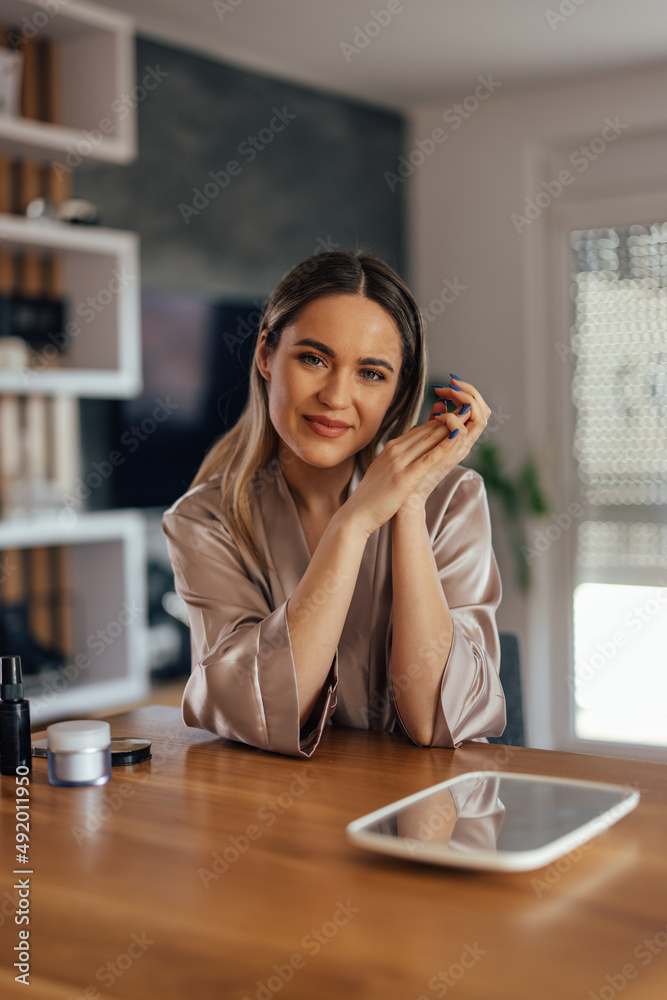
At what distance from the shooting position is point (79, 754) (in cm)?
119

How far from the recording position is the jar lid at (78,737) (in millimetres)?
1188

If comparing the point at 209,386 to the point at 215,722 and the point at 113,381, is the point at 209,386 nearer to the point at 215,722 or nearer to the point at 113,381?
the point at 113,381

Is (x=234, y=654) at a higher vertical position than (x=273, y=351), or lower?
lower

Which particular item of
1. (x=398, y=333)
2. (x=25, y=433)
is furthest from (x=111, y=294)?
(x=398, y=333)

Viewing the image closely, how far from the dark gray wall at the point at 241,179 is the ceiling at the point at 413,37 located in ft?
0.37

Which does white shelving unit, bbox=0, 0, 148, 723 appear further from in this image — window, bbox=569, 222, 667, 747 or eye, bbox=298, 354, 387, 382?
window, bbox=569, 222, 667, 747

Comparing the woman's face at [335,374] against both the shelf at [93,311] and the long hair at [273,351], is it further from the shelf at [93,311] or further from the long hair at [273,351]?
the shelf at [93,311]

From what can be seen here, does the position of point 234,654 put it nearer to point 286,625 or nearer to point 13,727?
point 286,625

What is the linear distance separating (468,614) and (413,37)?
11.1 ft

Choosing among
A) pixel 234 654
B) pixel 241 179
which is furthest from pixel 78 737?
pixel 241 179

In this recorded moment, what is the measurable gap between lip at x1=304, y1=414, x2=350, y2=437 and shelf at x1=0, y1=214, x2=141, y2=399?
177cm

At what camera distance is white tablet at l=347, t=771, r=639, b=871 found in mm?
896

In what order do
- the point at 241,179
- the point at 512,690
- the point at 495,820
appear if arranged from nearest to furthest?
the point at 495,820, the point at 512,690, the point at 241,179

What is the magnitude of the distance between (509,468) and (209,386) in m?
1.59
